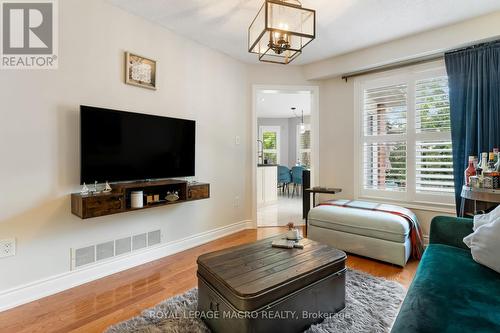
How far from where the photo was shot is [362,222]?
2.69 m

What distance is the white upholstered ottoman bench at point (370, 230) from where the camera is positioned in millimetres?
2508

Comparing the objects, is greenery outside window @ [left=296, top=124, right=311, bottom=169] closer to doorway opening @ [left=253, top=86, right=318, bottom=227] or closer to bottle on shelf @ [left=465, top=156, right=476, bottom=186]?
doorway opening @ [left=253, top=86, right=318, bottom=227]

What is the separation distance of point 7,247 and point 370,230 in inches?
123

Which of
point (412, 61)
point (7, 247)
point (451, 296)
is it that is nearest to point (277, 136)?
point (412, 61)

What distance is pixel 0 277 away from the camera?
1843 mm

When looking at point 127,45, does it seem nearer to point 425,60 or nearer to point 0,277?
point 0,277

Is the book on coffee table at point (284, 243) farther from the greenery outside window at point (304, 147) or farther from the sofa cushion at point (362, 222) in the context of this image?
the greenery outside window at point (304, 147)

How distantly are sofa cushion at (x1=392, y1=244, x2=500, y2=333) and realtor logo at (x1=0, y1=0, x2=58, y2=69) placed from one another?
290 cm

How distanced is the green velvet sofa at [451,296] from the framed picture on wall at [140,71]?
2.79 meters

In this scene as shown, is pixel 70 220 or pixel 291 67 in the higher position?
pixel 291 67

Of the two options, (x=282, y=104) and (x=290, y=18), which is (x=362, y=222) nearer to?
(x=290, y=18)

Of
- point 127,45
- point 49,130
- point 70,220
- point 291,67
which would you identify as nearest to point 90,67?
point 127,45

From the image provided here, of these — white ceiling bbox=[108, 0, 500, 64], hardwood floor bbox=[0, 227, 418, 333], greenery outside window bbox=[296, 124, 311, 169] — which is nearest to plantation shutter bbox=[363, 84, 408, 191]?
white ceiling bbox=[108, 0, 500, 64]

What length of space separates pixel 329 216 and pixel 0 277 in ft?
9.68
